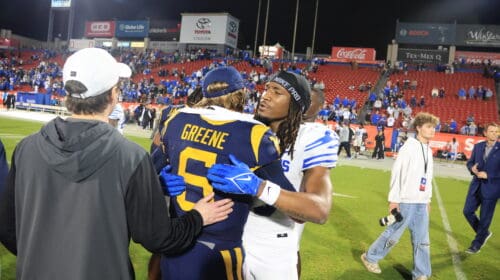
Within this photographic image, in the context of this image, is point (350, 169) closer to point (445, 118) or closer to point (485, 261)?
point (485, 261)

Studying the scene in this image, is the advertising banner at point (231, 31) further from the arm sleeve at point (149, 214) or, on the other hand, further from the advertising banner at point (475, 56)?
the arm sleeve at point (149, 214)

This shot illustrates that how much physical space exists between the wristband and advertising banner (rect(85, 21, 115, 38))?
63.1m

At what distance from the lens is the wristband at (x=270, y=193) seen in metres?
1.91

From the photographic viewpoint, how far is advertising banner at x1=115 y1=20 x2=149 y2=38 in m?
57.7

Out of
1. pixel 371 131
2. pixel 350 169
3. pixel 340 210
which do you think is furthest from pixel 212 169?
pixel 371 131

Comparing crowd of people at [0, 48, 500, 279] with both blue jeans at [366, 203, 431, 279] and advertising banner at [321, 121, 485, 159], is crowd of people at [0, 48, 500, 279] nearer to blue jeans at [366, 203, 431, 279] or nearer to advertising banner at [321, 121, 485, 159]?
blue jeans at [366, 203, 431, 279]

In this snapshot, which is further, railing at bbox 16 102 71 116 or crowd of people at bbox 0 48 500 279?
railing at bbox 16 102 71 116

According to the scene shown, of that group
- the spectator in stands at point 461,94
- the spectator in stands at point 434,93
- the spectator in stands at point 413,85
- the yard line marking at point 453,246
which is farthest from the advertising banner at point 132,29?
the yard line marking at point 453,246

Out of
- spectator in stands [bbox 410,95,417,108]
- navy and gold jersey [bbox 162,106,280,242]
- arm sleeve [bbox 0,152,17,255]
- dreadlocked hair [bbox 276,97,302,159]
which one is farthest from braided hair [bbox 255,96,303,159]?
spectator in stands [bbox 410,95,417,108]

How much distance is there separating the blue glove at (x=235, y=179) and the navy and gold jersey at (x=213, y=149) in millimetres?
99

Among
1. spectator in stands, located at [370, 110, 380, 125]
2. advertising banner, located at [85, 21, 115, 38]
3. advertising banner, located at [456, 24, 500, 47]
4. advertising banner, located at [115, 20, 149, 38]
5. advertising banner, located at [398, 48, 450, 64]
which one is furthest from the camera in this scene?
advertising banner, located at [85, 21, 115, 38]

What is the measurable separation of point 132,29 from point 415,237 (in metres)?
59.0

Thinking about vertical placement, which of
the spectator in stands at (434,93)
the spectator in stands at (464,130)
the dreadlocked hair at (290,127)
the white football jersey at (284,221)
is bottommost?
the white football jersey at (284,221)

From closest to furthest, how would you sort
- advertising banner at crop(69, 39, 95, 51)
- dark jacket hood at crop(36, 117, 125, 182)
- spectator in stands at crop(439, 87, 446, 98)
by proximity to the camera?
dark jacket hood at crop(36, 117, 125, 182)
spectator in stands at crop(439, 87, 446, 98)
advertising banner at crop(69, 39, 95, 51)
